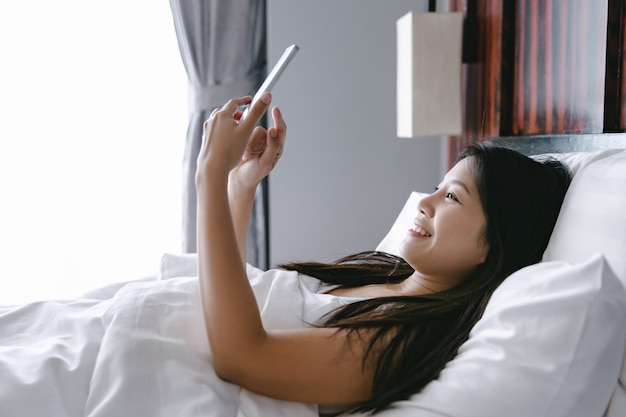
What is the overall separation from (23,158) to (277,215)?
116 cm

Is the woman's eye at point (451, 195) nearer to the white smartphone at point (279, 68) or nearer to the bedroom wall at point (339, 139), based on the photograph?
the white smartphone at point (279, 68)

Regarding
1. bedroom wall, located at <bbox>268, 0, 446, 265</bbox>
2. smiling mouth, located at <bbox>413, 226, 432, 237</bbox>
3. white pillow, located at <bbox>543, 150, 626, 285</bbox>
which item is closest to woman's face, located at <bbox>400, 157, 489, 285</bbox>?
smiling mouth, located at <bbox>413, 226, 432, 237</bbox>

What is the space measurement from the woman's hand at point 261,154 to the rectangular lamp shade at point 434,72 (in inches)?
39.9

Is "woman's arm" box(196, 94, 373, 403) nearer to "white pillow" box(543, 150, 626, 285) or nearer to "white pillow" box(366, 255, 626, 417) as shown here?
"white pillow" box(366, 255, 626, 417)

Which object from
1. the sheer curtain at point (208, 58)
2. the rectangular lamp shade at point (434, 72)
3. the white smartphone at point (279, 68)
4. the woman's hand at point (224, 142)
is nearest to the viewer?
the woman's hand at point (224, 142)

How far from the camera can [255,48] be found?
3.23 metres

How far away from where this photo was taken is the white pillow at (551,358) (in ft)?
3.04

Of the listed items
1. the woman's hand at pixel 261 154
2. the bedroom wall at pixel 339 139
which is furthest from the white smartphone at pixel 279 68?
the bedroom wall at pixel 339 139

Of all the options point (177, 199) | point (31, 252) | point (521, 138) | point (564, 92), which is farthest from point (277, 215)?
point (564, 92)

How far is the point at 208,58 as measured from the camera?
3143 millimetres

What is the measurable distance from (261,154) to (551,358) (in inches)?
33.2

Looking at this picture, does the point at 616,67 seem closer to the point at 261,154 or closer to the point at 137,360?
the point at 261,154

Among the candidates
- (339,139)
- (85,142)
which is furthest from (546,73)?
(85,142)

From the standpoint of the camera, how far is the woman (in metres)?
1.08
